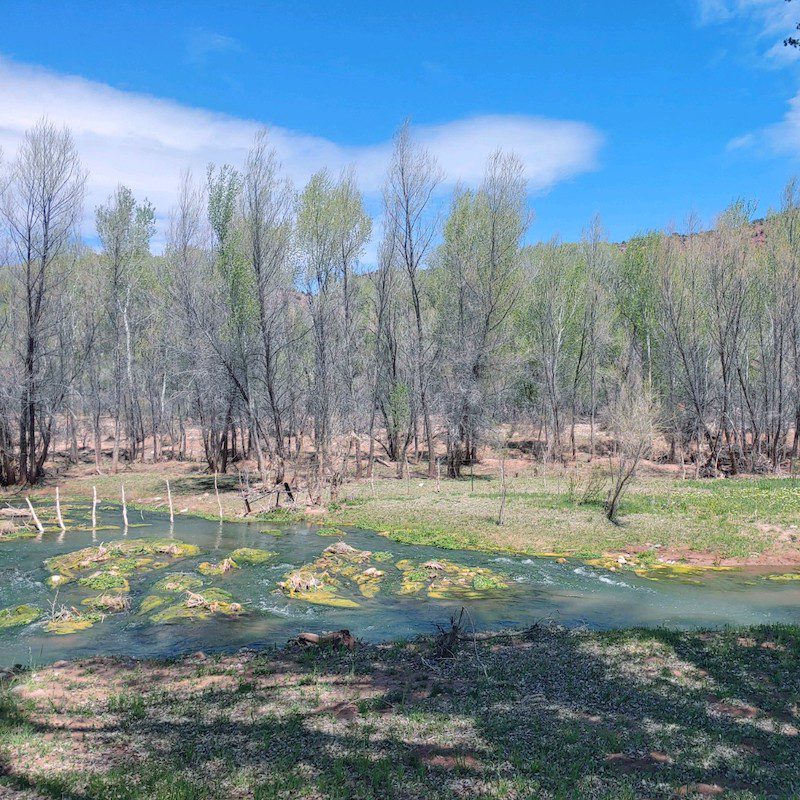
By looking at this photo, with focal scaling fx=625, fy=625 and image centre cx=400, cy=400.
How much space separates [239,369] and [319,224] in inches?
381

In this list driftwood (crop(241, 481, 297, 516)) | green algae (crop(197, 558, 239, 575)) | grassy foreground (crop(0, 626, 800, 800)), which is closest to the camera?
grassy foreground (crop(0, 626, 800, 800))

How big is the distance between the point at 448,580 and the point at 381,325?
92.8 feet

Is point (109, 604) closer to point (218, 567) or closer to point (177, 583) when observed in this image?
Result: point (177, 583)

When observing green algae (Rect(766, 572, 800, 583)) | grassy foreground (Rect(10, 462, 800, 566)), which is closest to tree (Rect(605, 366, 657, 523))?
grassy foreground (Rect(10, 462, 800, 566))

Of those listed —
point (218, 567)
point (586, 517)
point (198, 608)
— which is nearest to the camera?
point (198, 608)

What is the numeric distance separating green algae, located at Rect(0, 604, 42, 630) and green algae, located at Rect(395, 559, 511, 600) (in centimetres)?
862

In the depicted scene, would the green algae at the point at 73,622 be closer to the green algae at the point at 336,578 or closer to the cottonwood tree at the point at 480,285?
the green algae at the point at 336,578

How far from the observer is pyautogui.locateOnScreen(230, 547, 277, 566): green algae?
19.3 m

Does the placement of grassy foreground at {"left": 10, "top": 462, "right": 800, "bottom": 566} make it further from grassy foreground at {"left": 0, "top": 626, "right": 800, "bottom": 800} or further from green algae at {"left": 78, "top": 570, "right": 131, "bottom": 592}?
grassy foreground at {"left": 0, "top": 626, "right": 800, "bottom": 800}

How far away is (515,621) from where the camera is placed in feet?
47.1

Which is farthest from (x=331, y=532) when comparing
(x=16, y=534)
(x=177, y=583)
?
(x=16, y=534)

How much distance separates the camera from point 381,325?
43750 mm

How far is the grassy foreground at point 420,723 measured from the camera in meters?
6.77

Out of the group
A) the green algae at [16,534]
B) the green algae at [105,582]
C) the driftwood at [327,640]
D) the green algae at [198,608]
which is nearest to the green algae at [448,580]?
the green algae at [198,608]
